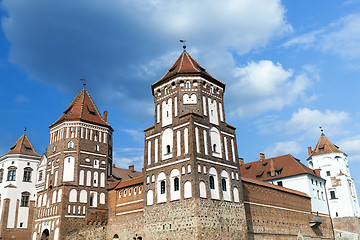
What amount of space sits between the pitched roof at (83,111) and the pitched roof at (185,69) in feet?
34.5

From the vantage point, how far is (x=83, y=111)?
40156 mm

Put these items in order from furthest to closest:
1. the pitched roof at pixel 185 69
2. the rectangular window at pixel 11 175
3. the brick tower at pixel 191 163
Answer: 1. the rectangular window at pixel 11 175
2. the pitched roof at pixel 185 69
3. the brick tower at pixel 191 163

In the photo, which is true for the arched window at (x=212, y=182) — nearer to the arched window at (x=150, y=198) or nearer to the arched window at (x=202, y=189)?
the arched window at (x=202, y=189)

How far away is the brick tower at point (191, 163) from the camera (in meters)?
26.8

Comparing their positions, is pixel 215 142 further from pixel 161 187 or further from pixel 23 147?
pixel 23 147

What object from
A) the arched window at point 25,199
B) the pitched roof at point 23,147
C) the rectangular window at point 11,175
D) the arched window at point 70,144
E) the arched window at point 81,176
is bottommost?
the arched window at point 25,199

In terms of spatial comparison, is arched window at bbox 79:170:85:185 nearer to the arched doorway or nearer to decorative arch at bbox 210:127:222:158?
the arched doorway

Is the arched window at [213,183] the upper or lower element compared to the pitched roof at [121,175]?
lower

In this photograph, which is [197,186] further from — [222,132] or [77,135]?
[77,135]

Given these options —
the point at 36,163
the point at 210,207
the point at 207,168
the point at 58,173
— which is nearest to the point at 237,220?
the point at 210,207

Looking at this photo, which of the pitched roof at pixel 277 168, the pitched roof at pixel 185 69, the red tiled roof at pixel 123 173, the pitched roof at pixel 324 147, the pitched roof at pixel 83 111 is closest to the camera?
the pitched roof at pixel 185 69

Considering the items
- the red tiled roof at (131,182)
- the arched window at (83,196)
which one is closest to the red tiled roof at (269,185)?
the red tiled roof at (131,182)

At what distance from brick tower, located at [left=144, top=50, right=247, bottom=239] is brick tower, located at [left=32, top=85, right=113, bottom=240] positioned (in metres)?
9.52

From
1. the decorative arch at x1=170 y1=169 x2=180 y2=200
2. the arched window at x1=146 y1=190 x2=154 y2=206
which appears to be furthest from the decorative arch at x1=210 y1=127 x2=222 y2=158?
the arched window at x1=146 y1=190 x2=154 y2=206
